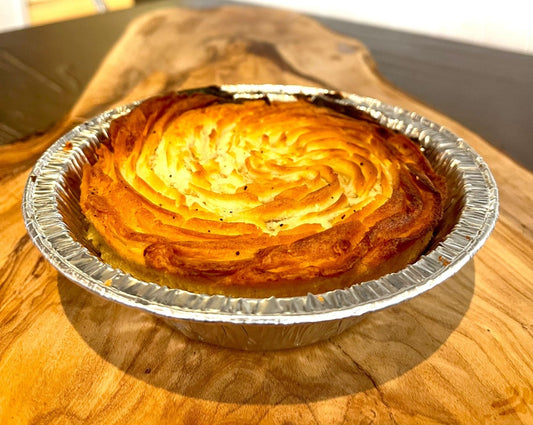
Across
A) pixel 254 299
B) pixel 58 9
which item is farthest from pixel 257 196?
pixel 58 9

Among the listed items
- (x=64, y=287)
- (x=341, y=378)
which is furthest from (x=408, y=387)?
(x=64, y=287)

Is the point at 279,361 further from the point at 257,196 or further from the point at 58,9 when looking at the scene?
the point at 58,9

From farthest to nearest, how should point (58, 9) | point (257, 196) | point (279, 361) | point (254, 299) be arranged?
point (58, 9)
point (257, 196)
point (279, 361)
point (254, 299)

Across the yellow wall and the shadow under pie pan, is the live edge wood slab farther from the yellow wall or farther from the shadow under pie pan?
the yellow wall

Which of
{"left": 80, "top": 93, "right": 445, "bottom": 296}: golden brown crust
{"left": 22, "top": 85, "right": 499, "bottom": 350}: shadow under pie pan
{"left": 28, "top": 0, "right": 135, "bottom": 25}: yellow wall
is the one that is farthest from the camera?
{"left": 28, "top": 0, "right": 135, "bottom": 25}: yellow wall

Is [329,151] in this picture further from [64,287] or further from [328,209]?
[64,287]

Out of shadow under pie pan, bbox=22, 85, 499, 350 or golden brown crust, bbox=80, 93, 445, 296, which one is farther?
golden brown crust, bbox=80, 93, 445, 296

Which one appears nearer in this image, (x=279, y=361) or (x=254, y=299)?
(x=254, y=299)

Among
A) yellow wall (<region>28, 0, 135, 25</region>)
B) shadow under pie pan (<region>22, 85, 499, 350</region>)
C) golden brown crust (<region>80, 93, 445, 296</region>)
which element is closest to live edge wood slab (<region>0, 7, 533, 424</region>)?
shadow under pie pan (<region>22, 85, 499, 350</region>)
